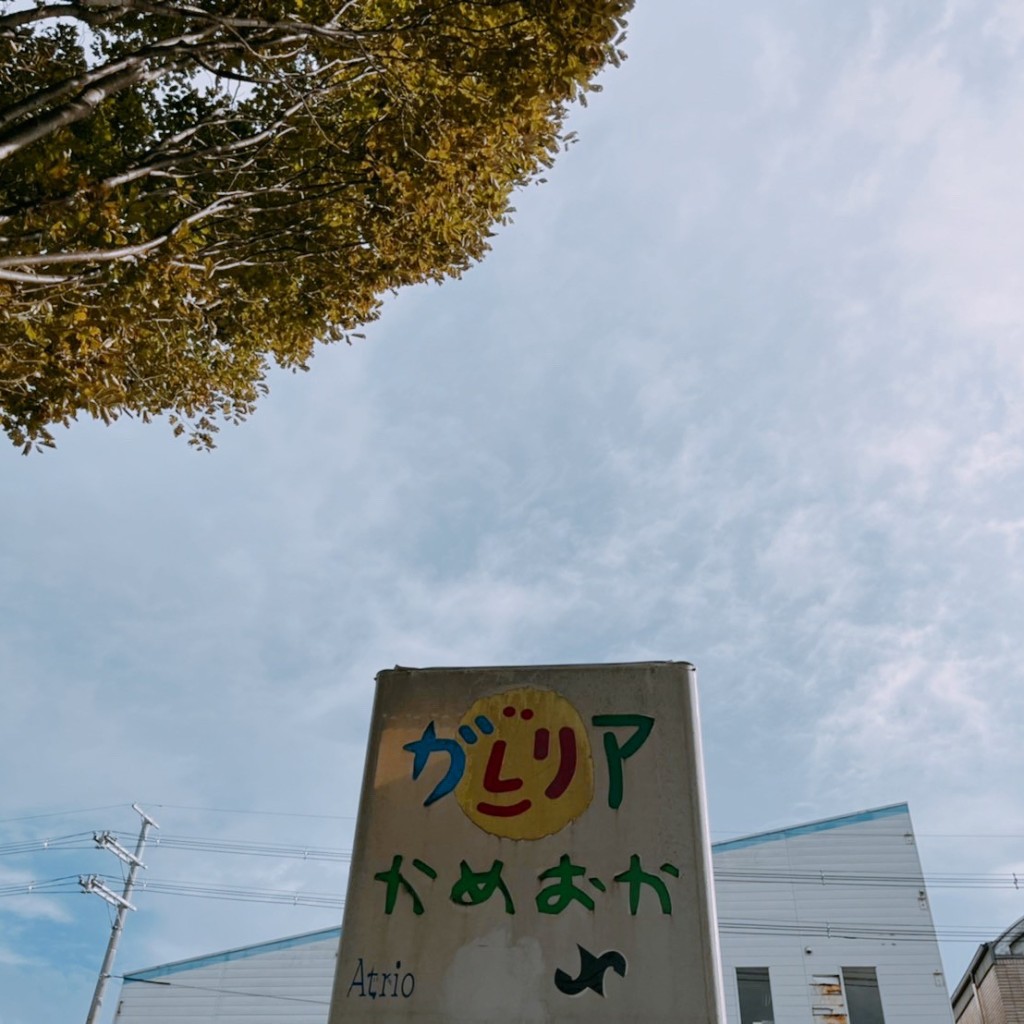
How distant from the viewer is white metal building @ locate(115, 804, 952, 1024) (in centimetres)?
1573

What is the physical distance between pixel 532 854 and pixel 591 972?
1.54ft

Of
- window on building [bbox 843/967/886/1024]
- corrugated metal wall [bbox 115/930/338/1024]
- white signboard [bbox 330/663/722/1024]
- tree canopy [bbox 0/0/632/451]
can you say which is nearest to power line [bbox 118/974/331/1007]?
corrugated metal wall [bbox 115/930/338/1024]

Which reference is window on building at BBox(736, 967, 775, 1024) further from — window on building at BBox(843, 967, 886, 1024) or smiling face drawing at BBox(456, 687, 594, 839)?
smiling face drawing at BBox(456, 687, 594, 839)

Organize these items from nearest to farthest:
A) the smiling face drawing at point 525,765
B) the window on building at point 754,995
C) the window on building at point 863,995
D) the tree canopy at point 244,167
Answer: the smiling face drawing at point 525,765, the tree canopy at point 244,167, the window on building at point 863,995, the window on building at point 754,995

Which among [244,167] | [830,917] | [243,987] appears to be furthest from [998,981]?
[244,167]

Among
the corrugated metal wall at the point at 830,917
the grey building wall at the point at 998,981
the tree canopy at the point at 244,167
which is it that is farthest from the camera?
the grey building wall at the point at 998,981

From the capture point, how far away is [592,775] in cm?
352

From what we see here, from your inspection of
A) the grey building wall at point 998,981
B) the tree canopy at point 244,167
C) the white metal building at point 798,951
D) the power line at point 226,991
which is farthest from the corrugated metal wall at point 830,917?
the tree canopy at point 244,167

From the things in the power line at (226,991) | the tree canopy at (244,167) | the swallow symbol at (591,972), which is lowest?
the swallow symbol at (591,972)

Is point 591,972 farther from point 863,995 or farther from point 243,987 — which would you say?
point 243,987

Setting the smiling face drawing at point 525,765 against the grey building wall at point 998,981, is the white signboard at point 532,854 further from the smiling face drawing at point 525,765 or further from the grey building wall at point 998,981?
the grey building wall at point 998,981

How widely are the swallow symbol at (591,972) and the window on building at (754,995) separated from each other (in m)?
15.5

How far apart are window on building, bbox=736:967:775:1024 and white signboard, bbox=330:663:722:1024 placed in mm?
15468

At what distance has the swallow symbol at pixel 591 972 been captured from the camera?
3.11 m
